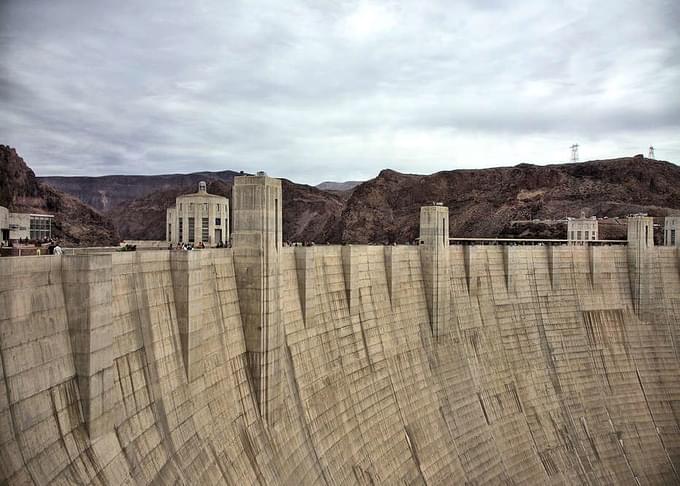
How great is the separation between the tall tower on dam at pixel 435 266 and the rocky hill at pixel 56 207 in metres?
31.9

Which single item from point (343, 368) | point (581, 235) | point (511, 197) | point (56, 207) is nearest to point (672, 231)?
point (581, 235)

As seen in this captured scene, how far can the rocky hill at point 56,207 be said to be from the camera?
43.0 meters

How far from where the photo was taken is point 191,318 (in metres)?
9.52

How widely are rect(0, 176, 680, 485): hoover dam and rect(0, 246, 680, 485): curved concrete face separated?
5 centimetres

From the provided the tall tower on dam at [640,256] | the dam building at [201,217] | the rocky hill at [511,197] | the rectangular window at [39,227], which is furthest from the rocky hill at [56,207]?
the tall tower on dam at [640,256]

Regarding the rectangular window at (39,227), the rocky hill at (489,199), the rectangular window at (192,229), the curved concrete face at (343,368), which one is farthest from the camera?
the rocky hill at (489,199)

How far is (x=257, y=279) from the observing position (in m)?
11.7

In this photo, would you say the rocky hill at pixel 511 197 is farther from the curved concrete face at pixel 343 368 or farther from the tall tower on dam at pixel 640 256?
the curved concrete face at pixel 343 368

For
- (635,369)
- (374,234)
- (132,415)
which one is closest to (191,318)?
(132,415)

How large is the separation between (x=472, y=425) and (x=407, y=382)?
3.91 metres

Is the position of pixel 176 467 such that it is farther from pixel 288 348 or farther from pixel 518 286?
pixel 518 286

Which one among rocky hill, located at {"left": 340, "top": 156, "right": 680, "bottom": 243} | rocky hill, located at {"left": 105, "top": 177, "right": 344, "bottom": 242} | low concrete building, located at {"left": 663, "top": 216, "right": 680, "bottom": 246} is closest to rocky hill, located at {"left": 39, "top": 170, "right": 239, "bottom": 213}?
rocky hill, located at {"left": 105, "top": 177, "right": 344, "bottom": 242}

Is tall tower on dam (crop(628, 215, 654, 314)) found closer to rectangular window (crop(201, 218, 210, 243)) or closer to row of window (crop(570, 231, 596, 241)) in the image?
row of window (crop(570, 231, 596, 241))

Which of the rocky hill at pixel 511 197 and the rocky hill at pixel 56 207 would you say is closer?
the rocky hill at pixel 56 207
